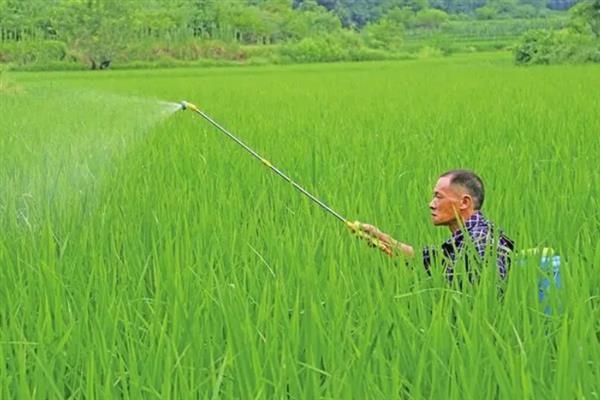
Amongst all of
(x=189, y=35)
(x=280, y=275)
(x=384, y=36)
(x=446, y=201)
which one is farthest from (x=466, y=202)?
(x=384, y=36)

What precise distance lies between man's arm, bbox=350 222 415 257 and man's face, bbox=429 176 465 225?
99mm

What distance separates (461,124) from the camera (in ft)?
20.7

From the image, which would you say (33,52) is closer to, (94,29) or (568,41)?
(94,29)

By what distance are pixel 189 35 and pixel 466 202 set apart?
39849 millimetres

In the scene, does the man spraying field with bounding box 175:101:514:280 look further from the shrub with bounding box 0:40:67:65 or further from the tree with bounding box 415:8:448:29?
the tree with bounding box 415:8:448:29

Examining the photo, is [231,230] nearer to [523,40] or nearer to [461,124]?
[461,124]

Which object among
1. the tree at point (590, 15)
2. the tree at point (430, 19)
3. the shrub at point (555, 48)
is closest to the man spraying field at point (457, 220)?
the shrub at point (555, 48)

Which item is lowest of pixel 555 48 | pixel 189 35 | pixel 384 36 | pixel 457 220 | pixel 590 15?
pixel 384 36

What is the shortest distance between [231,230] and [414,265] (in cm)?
64

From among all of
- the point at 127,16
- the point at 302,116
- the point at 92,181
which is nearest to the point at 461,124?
the point at 302,116

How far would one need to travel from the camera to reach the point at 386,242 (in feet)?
7.56

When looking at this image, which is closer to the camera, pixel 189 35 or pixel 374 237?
pixel 374 237

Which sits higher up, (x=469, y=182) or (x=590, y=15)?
(x=590, y=15)

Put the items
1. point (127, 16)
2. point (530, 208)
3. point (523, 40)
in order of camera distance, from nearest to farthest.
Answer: point (530, 208)
point (523, 40)
point (127, 16)
